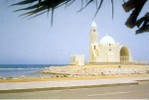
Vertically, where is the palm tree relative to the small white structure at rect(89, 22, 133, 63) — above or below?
below

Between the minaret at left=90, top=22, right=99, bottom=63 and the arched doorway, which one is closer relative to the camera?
the minaret at left=90, top=22, right=99, bottom=63

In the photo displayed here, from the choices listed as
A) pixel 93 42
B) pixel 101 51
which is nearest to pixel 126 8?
pixel 101 51

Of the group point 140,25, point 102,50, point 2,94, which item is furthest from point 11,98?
point 102,50

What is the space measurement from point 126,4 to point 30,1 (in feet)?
1.61

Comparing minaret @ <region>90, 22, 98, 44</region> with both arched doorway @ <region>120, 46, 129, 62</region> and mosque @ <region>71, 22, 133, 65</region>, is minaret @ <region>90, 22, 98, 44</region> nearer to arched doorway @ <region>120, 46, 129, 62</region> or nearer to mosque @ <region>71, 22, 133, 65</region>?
mosque @ <region>71, 22, 133, 65</region>

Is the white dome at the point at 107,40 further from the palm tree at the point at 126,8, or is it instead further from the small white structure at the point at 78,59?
the palm tree at the point at 126,8

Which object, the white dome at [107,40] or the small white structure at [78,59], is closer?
the small white structure at [78,59]

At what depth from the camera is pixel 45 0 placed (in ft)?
4.40

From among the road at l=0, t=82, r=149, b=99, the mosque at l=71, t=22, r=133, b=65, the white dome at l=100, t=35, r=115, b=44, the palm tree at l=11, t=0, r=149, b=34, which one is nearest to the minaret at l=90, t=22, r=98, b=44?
the mosque at l=71, t=22, r=133, b=65

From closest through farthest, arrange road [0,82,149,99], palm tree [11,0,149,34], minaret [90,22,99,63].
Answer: palm tree [11,0,149,34] < road [0,82,149,99] < minaret [90,22,99,63]

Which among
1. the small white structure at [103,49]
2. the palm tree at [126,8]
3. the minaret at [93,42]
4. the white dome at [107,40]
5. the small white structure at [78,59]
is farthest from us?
the white dome at [107,40]

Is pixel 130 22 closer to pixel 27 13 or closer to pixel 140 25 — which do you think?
pixel 140 25

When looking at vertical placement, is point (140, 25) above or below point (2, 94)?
above

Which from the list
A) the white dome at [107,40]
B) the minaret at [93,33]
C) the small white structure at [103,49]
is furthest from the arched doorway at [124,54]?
the minaret at [93,33]
